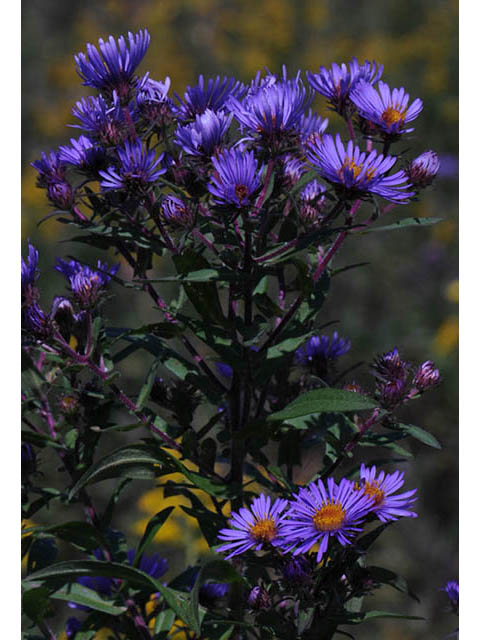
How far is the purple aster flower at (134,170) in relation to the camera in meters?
A: 0.71

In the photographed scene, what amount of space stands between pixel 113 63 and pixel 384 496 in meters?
0.46

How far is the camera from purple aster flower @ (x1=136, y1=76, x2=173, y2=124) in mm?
748

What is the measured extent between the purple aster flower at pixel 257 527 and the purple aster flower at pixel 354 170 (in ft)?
0.91

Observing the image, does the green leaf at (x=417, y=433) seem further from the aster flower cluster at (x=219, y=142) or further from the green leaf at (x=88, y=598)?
the green leaf at (x=88, y=598)

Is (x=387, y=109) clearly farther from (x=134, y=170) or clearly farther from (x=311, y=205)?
(x=134, y=170)

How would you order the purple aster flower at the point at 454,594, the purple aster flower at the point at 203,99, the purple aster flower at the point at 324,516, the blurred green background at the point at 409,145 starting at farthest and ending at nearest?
the blurred green background at the point at 409,145 → the purple aster flower at the point at 454,594 → the purple aster flower at the point at 203,99 → the purple aster flower at the point at 324,516

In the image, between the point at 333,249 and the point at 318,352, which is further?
the point at 318,352

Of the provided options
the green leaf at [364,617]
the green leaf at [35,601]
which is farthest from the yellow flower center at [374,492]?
the green leaf at [35,601]

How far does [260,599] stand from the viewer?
0.74m

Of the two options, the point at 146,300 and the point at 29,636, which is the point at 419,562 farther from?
the point at 29,636

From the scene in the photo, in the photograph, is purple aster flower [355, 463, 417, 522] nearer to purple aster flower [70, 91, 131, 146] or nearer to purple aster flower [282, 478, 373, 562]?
purple aster flower [282, 478, 373, 562]

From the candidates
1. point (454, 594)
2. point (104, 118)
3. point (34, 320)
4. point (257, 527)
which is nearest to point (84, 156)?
point (104, 118)

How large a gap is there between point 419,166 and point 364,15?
3956 millimetres
